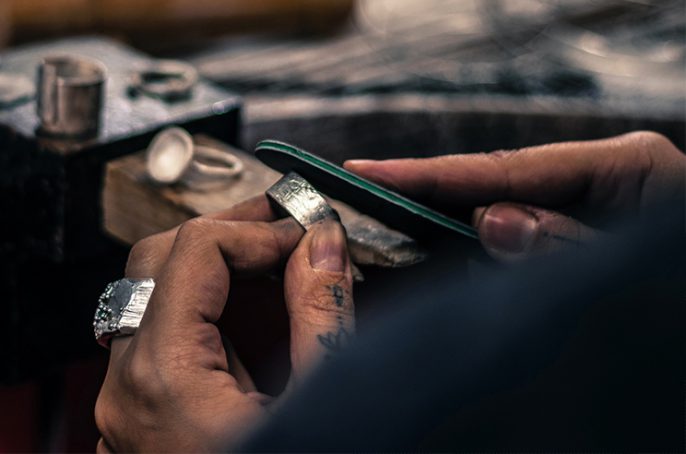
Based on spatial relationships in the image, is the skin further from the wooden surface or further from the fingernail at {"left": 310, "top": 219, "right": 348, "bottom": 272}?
the wooden surface

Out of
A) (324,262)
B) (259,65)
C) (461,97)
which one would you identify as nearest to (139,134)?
(324,262)

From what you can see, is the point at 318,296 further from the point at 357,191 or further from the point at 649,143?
the point at 649,143

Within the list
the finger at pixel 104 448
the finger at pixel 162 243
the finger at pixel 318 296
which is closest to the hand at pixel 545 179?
the finger at pixel 162 243

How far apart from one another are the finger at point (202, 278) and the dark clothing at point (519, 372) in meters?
0.37

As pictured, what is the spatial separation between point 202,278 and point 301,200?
15 centimetres

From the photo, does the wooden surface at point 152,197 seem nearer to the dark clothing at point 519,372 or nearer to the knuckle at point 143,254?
the knuckle at point 143,254

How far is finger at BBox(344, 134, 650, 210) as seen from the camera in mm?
1331

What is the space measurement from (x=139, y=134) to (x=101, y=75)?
0.12 metres

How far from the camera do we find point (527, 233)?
125cm

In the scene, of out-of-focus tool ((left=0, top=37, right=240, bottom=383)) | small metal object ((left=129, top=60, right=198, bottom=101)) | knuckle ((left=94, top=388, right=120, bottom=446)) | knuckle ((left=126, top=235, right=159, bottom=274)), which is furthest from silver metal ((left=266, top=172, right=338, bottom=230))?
small metal object ((left=129, top=60, right=198, bottom=101))

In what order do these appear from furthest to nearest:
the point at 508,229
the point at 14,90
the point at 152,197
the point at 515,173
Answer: the point at 14,90
the point at 152,197
the point at 515,173
the point at 508,229

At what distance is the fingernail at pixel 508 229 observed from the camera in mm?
1232

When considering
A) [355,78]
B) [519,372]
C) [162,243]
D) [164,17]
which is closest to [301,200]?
[162,243]

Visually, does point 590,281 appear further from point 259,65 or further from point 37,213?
point 259,65
